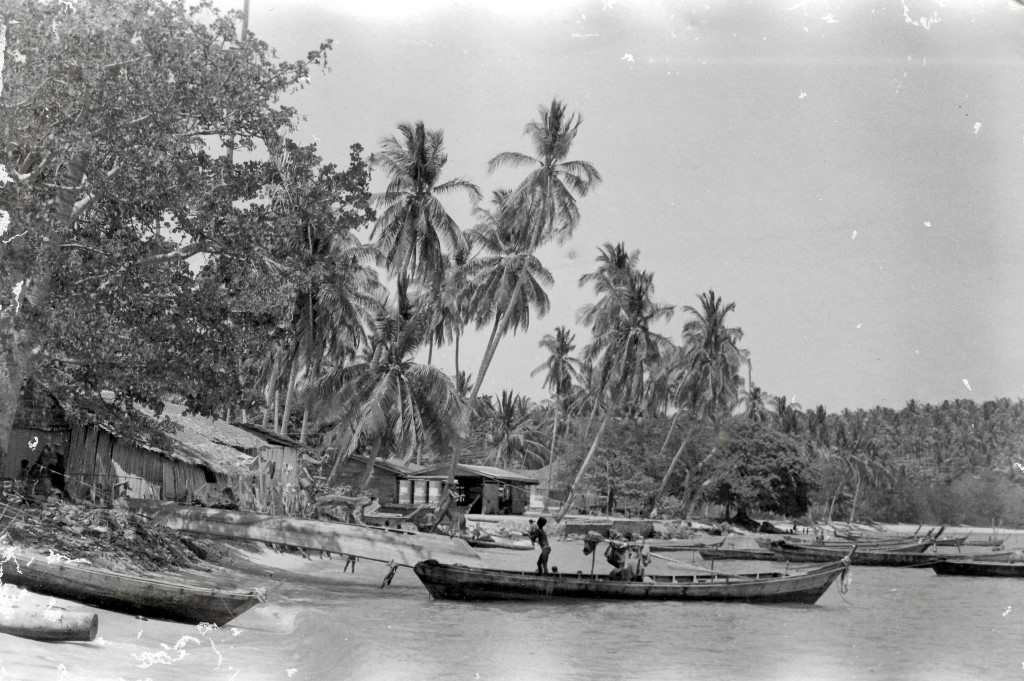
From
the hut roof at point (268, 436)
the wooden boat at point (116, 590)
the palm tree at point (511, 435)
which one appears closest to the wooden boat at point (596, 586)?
the wooden boat at point (116, 590)

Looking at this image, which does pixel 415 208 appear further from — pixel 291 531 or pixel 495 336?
pixel 291 531

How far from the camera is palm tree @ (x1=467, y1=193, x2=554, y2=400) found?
2969 centimetres

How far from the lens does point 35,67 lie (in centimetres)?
963

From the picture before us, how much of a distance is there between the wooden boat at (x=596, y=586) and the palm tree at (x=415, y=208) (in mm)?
15354

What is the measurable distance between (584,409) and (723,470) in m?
12.8

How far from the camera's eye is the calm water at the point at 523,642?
8250mm

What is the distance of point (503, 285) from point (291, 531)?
1565cm

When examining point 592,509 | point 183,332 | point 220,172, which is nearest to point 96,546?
point 183,332

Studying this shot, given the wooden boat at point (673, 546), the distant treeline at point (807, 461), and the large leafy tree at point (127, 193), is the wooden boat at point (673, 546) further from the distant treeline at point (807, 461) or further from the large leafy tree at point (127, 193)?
the large leafy tree at point (127, 193)

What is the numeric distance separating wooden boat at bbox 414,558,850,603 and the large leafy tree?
4.68 meters

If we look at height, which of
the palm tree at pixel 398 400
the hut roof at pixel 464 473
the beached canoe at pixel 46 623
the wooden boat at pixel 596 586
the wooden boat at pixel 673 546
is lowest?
the wooden boat at pixel 673 546

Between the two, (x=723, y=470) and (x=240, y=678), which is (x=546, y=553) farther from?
(x=723, y=470)

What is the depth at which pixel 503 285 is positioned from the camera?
29578 mm

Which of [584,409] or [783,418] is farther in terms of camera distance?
[783,418]
